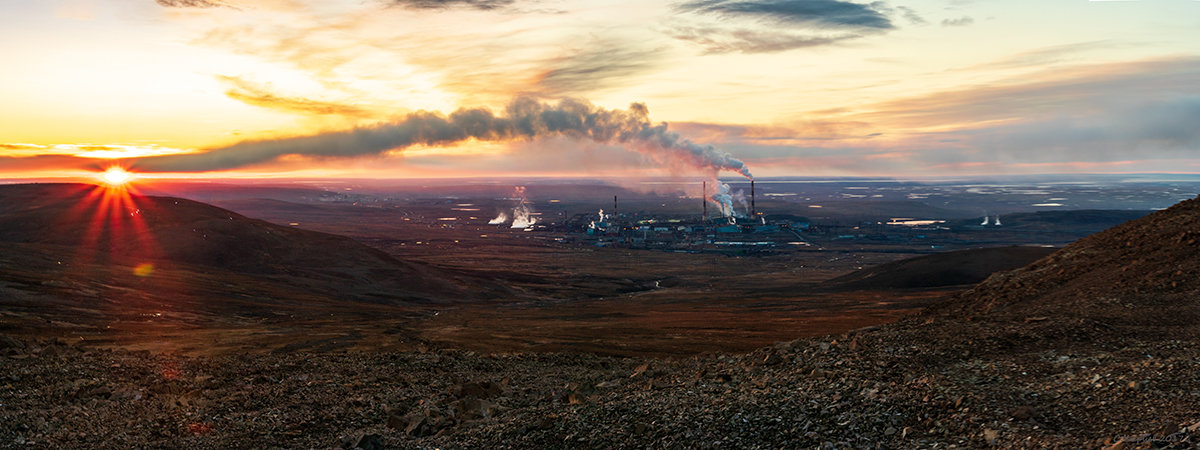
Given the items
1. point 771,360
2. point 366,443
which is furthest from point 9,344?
point 771,360

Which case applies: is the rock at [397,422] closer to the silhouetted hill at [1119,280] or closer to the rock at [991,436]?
the rock at [991,436]

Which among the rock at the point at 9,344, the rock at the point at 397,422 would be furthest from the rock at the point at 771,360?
the rock at the point at 9,344

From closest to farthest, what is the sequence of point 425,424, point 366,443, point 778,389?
point 778,389
point 366,443
point 425,424

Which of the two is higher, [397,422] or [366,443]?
[366,443]

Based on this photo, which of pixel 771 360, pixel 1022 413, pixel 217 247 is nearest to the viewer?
pixel 1022 413

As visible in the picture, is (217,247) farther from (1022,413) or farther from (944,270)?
(1022,413)

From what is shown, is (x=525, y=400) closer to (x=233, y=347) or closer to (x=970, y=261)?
(x=233, y=347)

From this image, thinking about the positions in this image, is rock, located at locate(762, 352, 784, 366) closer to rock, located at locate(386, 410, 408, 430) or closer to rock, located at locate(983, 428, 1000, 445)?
rock, located at locate(983, 428, 1000, 445)

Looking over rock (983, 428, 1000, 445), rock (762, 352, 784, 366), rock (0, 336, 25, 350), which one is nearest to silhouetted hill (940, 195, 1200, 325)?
rock (762, 352, 784, 366)

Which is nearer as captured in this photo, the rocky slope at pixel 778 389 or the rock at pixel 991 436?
the rock at pixel 991 436
